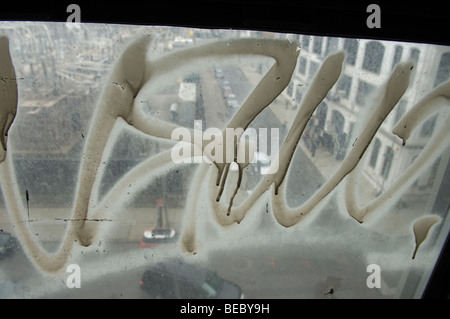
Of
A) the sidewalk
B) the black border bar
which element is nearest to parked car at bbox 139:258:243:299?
the sidewalk

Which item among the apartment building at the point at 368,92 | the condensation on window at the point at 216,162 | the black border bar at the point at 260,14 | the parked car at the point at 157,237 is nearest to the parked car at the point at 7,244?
the condensation on window at the point at 216,162

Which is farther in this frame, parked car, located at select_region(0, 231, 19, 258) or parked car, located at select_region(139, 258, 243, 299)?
parked car, located at select_region(139, 258, 243, 299)

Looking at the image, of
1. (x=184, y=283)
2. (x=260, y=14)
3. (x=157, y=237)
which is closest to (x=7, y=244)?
(x=157, y=237)

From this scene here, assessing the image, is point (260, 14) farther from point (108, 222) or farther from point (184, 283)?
point (184, 283)

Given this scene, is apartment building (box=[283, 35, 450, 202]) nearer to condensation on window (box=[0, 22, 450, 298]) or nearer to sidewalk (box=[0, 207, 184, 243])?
condensation on window (box=[0, 22, 450, 298])
